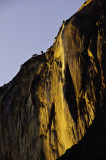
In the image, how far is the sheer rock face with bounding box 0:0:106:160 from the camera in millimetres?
15305

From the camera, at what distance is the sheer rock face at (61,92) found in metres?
15.3

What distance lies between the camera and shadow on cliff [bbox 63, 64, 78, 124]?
16.6m

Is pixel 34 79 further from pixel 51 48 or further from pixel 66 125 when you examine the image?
pixel 66 125

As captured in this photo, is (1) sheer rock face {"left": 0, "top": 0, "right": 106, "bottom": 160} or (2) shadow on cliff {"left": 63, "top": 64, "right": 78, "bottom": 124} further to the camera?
(2) shadow on cliff {"left": 63, "top": 64, "right": 78, "bottom": 124}

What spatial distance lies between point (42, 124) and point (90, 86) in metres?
7.40

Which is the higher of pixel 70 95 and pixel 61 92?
pixel 61 92

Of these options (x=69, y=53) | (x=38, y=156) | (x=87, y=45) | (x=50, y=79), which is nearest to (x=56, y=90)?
(x=50, y=79)

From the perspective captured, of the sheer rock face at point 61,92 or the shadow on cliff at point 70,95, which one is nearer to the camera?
the sheer rock face at point 61,92

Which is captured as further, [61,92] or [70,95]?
[61,92]

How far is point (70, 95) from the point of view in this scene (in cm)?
1703

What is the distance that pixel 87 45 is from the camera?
1577 cm

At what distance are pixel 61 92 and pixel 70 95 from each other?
3.67ft

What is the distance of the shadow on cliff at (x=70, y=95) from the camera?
16.6 metres

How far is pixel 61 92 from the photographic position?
1803cm
